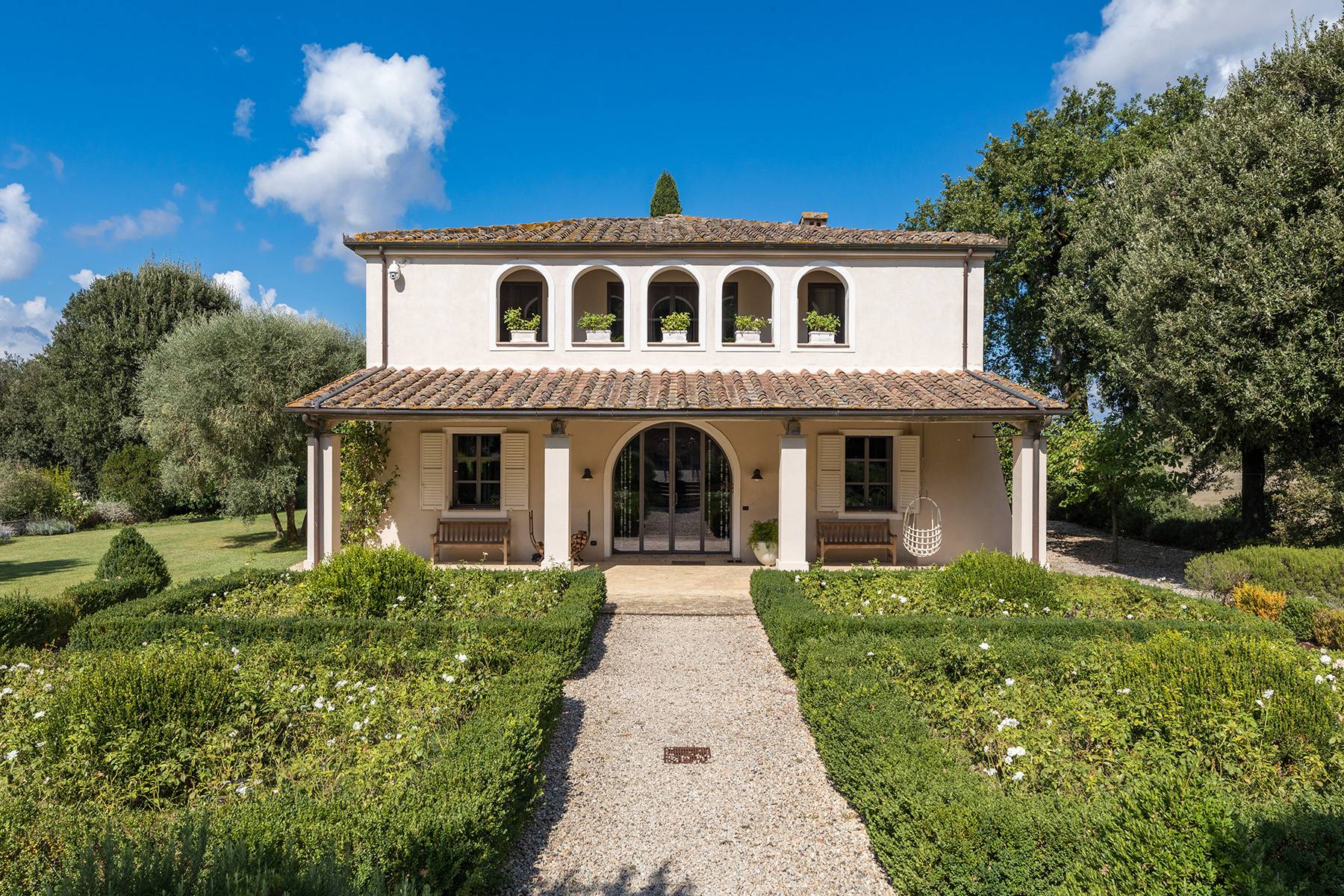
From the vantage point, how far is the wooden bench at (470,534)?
43.3 feet

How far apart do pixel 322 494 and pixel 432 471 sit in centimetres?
205

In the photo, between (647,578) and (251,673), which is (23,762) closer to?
(251,673)

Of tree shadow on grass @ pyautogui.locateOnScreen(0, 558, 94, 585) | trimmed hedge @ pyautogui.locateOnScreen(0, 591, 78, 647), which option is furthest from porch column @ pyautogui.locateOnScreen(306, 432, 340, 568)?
tree shadow on grass @ pyautogui.locateOnScreen(0, 558, 94, 585)

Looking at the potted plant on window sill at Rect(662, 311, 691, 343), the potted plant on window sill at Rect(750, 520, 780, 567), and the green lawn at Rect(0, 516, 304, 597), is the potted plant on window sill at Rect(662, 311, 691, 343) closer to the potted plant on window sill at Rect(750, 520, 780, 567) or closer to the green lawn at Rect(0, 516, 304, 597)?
the potted plant on window sill at Rect(750, 520, 780, 567)

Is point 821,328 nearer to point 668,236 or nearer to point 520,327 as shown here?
point 668,236

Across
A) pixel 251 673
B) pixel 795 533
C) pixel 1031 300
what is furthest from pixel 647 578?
pixel 1031 300

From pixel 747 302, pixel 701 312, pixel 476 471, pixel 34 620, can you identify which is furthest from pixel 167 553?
pixel 747 302

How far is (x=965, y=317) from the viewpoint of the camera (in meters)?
13.9

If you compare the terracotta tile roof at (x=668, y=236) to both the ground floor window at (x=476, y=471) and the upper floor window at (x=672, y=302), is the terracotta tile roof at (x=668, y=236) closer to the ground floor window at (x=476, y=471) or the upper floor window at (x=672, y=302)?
the upper floor window at (x=672, y=302)

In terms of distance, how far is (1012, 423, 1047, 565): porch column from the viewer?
39.2 feet

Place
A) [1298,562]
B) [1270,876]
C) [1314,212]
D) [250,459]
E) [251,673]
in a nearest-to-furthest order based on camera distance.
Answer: [1270,876], [251,673], [1298,562], [1314,212], [250,459]

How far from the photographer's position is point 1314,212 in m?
11.2

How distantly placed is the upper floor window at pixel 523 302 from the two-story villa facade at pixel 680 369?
38 millimetres

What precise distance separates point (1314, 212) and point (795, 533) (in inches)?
409
